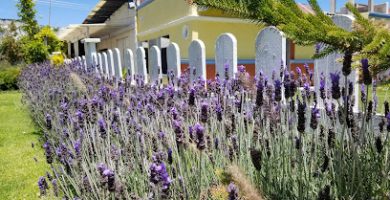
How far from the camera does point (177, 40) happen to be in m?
12.5

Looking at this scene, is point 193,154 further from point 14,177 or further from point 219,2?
point 14,177

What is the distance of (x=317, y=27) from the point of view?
1174 millimetres

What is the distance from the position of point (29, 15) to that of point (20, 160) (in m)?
22.1

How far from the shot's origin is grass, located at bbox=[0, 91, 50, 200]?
372cm

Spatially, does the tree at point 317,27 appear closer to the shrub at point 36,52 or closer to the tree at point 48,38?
the shrub at point 36,52

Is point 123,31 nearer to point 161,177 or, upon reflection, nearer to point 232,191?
point 161,177

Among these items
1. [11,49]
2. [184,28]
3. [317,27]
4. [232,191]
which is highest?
[11,49]

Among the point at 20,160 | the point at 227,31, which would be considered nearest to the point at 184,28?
the point at 227,31

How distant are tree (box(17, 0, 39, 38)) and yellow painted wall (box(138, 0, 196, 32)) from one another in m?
11.2

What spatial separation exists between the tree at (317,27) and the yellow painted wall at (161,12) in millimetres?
10089

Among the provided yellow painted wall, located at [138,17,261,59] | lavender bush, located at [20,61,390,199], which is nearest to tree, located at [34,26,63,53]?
yellow painted wall, located at [138,17,261,59]

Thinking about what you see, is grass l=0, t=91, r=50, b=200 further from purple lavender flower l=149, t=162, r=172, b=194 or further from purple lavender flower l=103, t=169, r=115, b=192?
purple lavender flower l=149, t=162, r=172, b=194

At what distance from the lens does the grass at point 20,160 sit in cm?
372

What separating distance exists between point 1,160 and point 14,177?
33.2 inches
